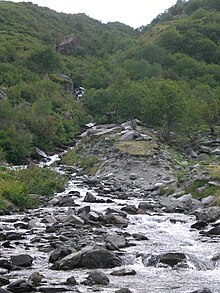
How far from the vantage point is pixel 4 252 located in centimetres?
2111

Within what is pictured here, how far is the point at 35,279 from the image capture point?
17.3 metres

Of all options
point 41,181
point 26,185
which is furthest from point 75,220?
point 41,181

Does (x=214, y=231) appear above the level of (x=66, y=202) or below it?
above

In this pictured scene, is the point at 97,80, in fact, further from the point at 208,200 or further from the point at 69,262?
the point at 69,262

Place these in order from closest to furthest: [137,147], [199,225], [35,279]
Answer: [35,279] < [199,225] < [137,147]

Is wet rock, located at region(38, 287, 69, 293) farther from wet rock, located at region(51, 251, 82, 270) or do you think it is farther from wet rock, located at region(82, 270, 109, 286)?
Answer: wet rock, located at region(51, 251, 82, 270)

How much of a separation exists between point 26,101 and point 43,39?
75412 millimetres

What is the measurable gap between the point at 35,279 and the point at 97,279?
219cm

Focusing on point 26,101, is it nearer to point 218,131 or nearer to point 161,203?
point 218,131

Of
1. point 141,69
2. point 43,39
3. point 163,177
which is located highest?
point 43,39

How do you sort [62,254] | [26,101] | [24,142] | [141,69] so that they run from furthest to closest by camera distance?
[141,69], [26,101], [24,142], [62,254]

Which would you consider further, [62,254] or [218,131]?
[218,131]

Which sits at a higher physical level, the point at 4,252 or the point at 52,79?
the point at 52,79

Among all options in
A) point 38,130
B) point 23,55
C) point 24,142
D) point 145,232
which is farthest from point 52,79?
point 145,232
